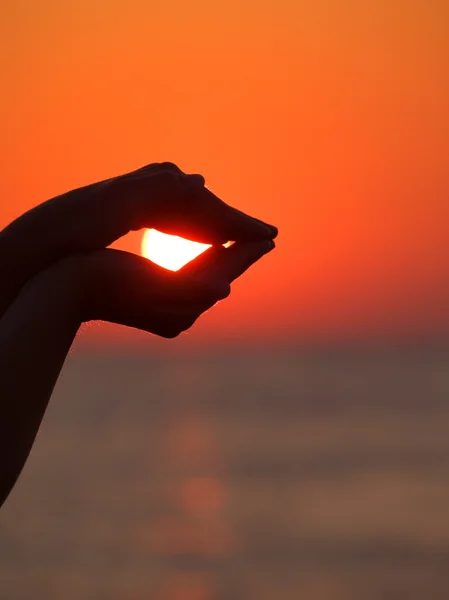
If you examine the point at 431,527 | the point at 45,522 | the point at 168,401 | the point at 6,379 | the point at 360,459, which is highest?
the point at 168,401

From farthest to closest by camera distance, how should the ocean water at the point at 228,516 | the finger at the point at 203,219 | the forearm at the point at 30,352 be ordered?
the ocean water at the point at 228,516 → the finger at the point at 203,219 → the forearm at the point at 30,352

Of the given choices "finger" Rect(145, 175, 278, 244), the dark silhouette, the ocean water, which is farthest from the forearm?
the ocean water

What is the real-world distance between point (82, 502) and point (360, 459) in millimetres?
4894

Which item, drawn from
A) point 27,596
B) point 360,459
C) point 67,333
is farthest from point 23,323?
point 360,459

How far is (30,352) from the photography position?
1024mm

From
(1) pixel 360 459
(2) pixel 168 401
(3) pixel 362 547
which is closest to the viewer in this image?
(3) pixel 362 547

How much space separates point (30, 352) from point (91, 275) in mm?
104

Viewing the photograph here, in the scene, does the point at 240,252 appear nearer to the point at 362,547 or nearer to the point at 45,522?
the point at 362,547

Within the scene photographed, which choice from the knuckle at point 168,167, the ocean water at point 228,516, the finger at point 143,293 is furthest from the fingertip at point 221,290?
the ocean water at point 228,516

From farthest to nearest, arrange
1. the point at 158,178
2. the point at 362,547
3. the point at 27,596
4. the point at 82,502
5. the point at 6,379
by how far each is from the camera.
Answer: the point at 82,502
the point at 362,547
the point at 27,596
the point at 158,178
the point at 6,379

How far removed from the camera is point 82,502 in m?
10.8

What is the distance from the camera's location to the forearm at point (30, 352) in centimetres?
101

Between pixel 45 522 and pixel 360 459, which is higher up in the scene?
pixel 360 459

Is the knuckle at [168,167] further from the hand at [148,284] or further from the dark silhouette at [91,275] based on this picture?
the hand at [148,284]
